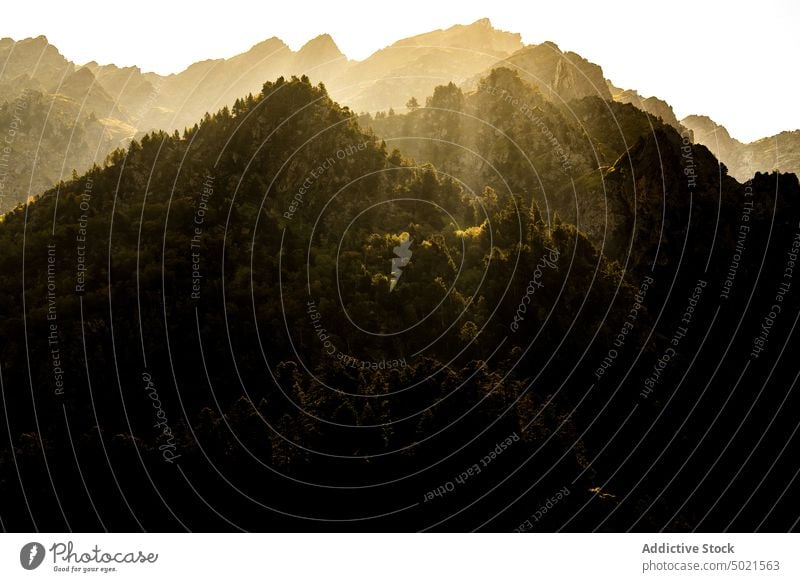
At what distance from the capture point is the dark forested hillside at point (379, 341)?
45.8 m

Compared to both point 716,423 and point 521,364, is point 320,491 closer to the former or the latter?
point 521,364

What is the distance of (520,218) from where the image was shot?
8531cm

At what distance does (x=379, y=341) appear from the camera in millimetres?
68000
